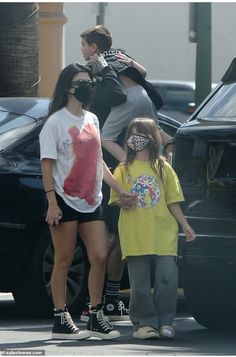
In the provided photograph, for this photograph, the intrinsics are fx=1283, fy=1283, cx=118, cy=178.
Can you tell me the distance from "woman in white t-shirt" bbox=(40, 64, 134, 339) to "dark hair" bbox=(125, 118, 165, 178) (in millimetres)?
217

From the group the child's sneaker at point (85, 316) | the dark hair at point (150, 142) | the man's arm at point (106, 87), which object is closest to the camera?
the dark hair at point (150, 142)

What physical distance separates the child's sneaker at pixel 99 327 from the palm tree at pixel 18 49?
5129 millimetres

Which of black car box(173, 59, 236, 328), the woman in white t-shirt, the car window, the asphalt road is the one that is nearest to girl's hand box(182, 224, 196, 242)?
black car box(173, 59, 236, 328)

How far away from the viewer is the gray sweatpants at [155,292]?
800 cm

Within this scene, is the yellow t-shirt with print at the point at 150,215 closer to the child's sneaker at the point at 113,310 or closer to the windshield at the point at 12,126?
the child's sneaker at the point at 113,310

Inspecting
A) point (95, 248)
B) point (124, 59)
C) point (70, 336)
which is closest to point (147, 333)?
point (70, 336)

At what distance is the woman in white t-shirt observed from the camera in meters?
7.91

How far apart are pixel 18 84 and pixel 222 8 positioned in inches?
834

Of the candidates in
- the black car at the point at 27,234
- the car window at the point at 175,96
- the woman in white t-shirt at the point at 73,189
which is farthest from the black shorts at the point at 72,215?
the car window at the point at 175,96

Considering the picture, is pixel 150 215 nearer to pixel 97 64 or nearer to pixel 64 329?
pixel 64 329

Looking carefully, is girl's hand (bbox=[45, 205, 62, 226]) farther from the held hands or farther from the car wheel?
the held hands

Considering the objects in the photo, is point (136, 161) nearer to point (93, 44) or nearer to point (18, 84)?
point (93, 44)

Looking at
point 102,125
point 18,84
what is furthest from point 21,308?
point 18,84

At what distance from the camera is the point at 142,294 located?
802 cm
